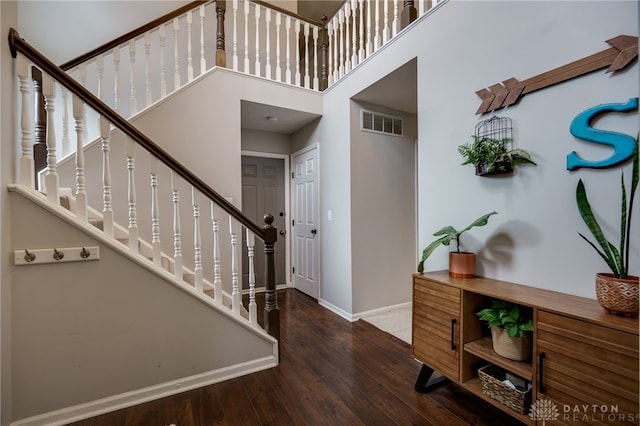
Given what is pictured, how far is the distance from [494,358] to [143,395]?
2.11 meters

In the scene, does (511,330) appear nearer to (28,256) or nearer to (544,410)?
(544,410)

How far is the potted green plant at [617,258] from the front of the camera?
107 centimetres

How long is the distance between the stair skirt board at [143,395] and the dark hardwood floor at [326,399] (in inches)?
1.6

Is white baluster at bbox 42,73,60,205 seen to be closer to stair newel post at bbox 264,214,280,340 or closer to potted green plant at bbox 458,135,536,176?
stair newel post at bbox 264,214,280,340

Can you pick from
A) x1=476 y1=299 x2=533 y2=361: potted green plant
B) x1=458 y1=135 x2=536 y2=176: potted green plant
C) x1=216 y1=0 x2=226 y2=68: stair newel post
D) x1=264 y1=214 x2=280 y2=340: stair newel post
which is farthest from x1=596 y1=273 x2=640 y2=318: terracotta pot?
x1=216 y1=0 x2=226 y2=68: stair newel post

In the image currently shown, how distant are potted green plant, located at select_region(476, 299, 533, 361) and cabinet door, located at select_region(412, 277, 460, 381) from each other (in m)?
0.18

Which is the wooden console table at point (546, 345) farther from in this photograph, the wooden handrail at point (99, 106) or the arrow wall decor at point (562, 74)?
the wooden handrail at point (99, 106)

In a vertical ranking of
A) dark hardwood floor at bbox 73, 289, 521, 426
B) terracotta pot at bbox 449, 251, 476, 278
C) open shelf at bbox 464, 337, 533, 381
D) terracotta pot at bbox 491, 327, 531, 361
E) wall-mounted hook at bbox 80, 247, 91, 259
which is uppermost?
wall-mounted hook at bbox 80, 247, 91, 259

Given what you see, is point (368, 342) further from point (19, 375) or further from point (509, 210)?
point (19, 375)

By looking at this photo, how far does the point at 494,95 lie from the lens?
5.63ft

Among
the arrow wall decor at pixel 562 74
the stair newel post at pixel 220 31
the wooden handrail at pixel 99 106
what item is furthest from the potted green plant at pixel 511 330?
the stair newel post at pixel 220 31

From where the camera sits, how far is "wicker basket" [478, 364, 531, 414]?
131 cm

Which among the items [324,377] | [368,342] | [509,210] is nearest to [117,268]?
[324,377]

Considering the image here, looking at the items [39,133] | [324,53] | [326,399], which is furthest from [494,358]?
[39,133]
